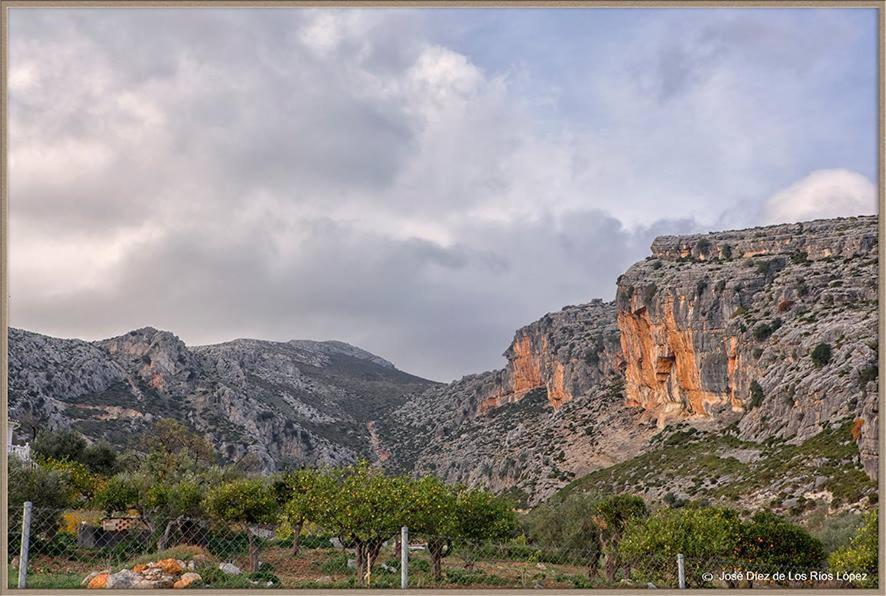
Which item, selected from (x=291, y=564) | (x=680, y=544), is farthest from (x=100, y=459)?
(x=680, y=544)

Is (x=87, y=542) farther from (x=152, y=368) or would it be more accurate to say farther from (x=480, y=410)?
(x=480, y=410)

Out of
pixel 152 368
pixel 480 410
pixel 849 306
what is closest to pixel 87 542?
pixel 849 306

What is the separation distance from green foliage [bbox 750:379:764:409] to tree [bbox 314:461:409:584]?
5646 cm

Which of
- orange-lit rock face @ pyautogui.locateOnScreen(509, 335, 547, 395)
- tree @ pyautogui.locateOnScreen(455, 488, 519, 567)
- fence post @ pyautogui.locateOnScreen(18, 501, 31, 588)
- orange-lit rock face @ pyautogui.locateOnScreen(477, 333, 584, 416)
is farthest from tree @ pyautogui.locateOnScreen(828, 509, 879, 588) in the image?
orange-lit rock face @ pyautogui.locateOnScreen(509, 335, 547, 395)

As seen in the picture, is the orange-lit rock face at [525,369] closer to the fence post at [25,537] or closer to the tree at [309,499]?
the tree at [309,499]

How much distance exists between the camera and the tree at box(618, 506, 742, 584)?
59.2 feet

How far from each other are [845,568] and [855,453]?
121ft

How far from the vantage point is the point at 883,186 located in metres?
9.38

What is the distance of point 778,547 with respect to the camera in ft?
69.1

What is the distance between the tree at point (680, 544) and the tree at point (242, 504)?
17.0 metres

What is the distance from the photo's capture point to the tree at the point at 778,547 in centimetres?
2064

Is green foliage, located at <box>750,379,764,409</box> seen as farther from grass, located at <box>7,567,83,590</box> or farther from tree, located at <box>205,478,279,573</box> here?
grass, located at <box>7,567,83,590</box>

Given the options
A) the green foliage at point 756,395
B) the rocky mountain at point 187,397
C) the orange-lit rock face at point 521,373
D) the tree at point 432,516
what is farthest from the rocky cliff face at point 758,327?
the rocky mountain at point 187,397

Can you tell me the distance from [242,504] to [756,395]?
187ft
